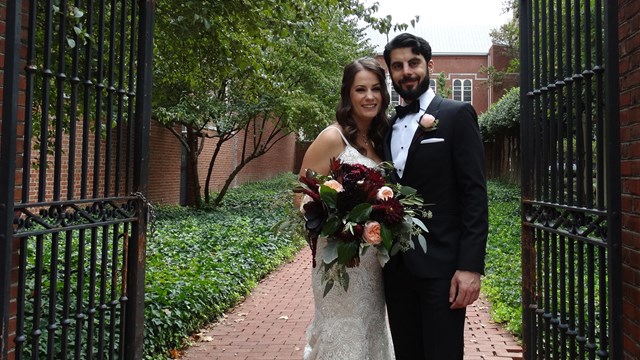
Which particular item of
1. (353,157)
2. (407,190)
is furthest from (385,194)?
(353,157)

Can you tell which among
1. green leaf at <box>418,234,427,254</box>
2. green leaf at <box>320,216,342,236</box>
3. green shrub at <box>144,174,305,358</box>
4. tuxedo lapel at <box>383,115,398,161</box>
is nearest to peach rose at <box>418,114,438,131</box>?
Answer: tuxedo lapel at <box>383,115,398,161</box>

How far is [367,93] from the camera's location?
345cm

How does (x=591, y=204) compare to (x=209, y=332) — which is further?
(x=209, y=332)

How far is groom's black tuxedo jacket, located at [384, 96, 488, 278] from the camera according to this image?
3.04 metres

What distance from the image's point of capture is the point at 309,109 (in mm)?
14586

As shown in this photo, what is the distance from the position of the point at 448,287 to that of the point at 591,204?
0.82 m

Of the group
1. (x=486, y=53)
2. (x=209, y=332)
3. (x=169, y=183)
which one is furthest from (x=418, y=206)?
(x=486, y=53)

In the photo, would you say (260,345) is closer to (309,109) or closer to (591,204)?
(591,204)

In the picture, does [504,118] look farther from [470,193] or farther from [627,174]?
[627,174]

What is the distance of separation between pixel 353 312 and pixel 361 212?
0.85 meters

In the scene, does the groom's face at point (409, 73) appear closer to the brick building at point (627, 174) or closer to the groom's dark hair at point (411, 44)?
the groom's dark hair at point (411, 44)

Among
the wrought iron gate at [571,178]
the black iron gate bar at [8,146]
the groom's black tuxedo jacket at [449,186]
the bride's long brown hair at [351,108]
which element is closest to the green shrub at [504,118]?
the wrought iron gate at [571,178]

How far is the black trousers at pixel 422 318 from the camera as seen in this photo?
3.03 meters

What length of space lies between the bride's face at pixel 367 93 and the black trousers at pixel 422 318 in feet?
3.00
